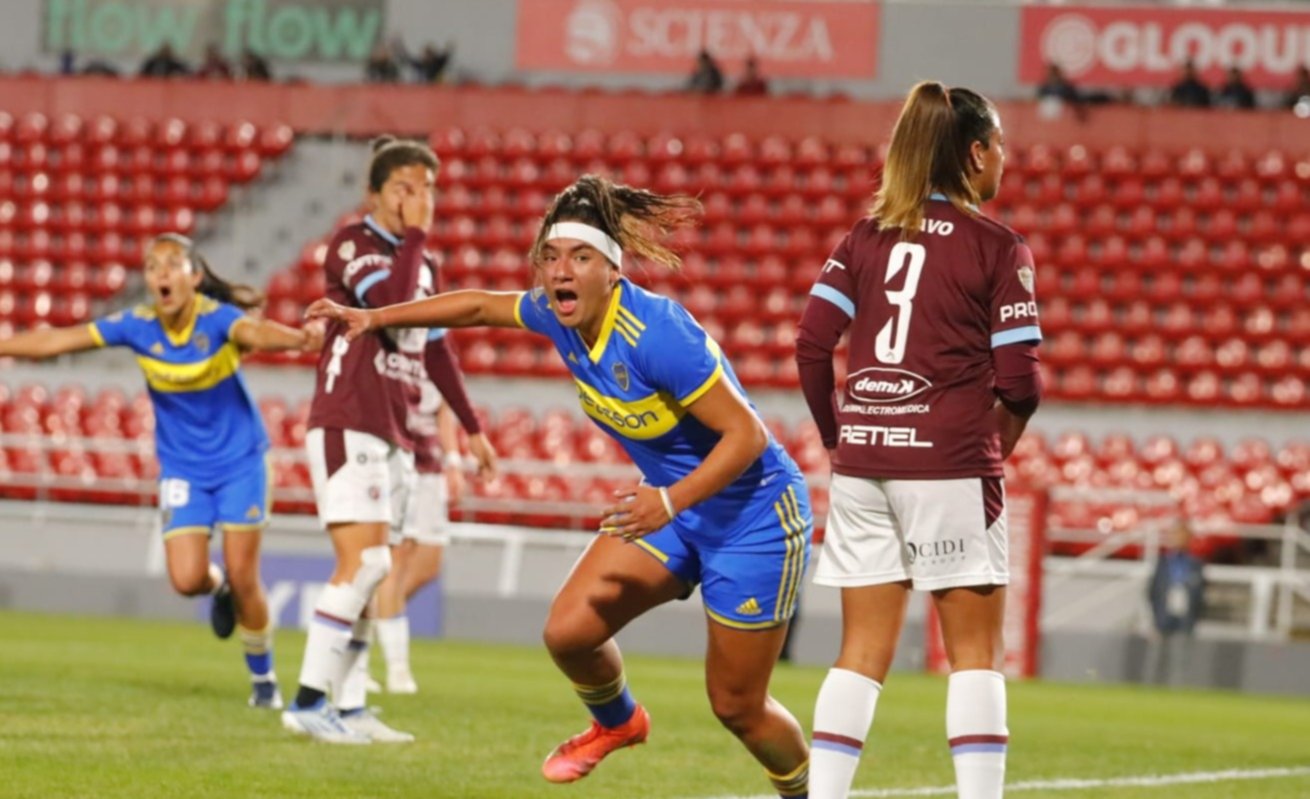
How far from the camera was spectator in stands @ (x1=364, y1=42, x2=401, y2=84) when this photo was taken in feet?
86.1

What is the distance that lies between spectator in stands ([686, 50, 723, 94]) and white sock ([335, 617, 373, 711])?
16958mm

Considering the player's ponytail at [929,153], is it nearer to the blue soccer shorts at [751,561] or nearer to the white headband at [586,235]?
the white headband at [586,235]

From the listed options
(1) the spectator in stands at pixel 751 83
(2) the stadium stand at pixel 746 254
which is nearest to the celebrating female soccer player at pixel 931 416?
(2) the stadium stand at pixel 746 254

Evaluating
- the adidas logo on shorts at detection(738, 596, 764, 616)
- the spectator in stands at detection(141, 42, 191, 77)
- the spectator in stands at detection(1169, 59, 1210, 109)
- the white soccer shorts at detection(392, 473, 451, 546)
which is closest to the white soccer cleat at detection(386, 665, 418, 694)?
the white soccer shorts at detection(392, 473, 451, 546)

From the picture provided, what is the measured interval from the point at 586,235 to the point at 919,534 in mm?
1357

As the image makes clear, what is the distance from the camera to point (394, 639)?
11344 millimetres

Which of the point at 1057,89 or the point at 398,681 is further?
the point at 1057,89

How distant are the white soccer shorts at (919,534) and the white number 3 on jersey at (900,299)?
1.19ft

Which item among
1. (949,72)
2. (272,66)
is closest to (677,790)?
(949,72)

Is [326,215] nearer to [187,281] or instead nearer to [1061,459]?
[1061,459]

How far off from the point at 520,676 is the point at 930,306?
27.4ft

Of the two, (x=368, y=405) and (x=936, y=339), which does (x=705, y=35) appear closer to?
(x=368, y=405)

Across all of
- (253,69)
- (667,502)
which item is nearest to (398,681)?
(667,502)

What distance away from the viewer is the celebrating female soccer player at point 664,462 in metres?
6.04
